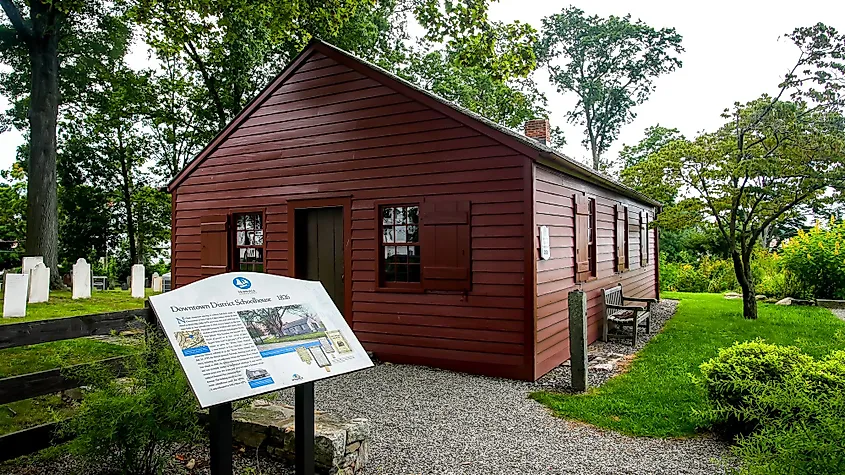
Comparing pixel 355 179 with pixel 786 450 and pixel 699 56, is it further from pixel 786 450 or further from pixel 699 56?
pixel 699 56

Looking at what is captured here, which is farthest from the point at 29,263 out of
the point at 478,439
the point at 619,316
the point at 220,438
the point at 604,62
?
the point at 604,62

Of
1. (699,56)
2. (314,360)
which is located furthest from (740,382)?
(699,56)

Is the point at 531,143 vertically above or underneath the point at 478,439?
above

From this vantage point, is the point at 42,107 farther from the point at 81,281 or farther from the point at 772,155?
the point at 772,155

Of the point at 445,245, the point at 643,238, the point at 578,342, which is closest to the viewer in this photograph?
the point at 578,342

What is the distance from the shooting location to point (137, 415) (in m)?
3.17

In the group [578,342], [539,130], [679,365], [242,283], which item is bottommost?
[679,365]

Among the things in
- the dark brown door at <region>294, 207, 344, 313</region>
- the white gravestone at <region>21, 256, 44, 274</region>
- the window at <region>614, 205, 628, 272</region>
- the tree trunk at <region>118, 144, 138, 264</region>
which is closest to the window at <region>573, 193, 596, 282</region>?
the window at <region>614, 205, 628, 272</region>

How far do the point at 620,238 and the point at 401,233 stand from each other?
5.97 metres

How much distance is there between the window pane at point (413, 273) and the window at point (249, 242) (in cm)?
295

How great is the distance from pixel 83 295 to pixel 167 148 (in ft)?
37.1

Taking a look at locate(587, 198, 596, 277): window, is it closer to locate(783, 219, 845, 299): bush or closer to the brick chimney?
the brick chimney

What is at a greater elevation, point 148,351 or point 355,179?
point 355,179

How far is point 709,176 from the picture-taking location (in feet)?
37.0
